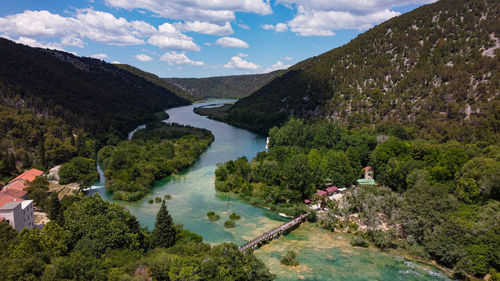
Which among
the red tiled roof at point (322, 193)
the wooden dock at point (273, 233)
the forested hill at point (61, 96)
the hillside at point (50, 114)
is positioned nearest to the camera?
the wooden dock at point (273, 233)

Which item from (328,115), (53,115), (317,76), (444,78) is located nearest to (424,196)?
(444,78)

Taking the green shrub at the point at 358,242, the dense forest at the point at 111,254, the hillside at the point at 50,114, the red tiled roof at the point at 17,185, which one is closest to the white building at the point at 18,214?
the dense forest at the point at 111,254

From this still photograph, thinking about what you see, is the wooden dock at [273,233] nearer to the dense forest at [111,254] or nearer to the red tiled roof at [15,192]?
the dense forest at [111,254]

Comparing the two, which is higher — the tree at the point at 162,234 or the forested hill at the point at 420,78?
the forested hill at the point at 420,78

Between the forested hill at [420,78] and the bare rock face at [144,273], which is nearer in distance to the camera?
the bare rock face at [144,273]

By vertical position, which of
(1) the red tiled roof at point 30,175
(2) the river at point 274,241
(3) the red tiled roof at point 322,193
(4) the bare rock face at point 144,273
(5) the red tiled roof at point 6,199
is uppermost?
(3) the red tiled roof at point 322,193

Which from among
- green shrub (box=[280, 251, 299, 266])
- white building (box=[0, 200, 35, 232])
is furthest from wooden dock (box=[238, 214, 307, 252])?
white building (box=[0, 200, 35, 232])

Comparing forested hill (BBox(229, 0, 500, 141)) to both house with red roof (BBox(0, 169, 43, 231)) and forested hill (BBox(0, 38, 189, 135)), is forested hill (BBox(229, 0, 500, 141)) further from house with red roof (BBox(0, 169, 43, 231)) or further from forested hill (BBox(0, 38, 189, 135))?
house with red roof (BBox(0, 169, 43, 231))
